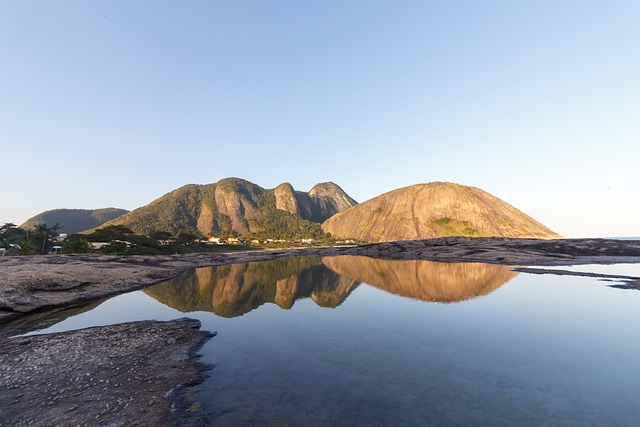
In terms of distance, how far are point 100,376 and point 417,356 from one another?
544 inches

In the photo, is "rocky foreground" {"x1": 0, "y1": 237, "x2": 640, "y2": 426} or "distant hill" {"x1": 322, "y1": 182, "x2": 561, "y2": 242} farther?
"distant hill" {"x1": 322, "y1": 182, "x2": 561, "y2": 242}

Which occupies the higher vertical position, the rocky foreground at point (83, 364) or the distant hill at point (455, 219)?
the distant hill at point (455, 219)

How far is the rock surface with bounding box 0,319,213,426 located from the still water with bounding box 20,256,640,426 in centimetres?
128

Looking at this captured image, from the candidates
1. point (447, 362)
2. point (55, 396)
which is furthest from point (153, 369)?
point (447, 362)

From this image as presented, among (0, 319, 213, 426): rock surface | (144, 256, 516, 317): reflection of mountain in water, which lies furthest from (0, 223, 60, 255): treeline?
(0, 319, 213, 426): rock surface

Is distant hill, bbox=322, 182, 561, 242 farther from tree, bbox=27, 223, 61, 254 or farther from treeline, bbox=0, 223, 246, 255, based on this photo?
tree, bbox=27, 223, 61, 254

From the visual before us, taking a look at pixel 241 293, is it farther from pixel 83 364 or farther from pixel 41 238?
pixel 41 238

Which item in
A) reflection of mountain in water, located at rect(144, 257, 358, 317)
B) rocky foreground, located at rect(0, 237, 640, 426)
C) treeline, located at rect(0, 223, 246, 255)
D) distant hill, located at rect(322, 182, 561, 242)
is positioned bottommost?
reflection of mountain in water, located at rect(144, 257, 358, 317)

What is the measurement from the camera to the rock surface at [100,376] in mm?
8617

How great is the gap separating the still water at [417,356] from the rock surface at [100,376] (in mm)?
1278

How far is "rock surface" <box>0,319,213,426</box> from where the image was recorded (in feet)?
28.3

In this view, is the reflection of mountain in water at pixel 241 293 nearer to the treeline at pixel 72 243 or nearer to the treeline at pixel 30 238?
the treeline at pixel 72 243

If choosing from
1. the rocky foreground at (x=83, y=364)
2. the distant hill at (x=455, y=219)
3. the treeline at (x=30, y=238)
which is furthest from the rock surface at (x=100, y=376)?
the distant hill at (x=455, y=219)

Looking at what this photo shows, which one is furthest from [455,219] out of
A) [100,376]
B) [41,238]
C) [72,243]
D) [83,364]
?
[100,376]
